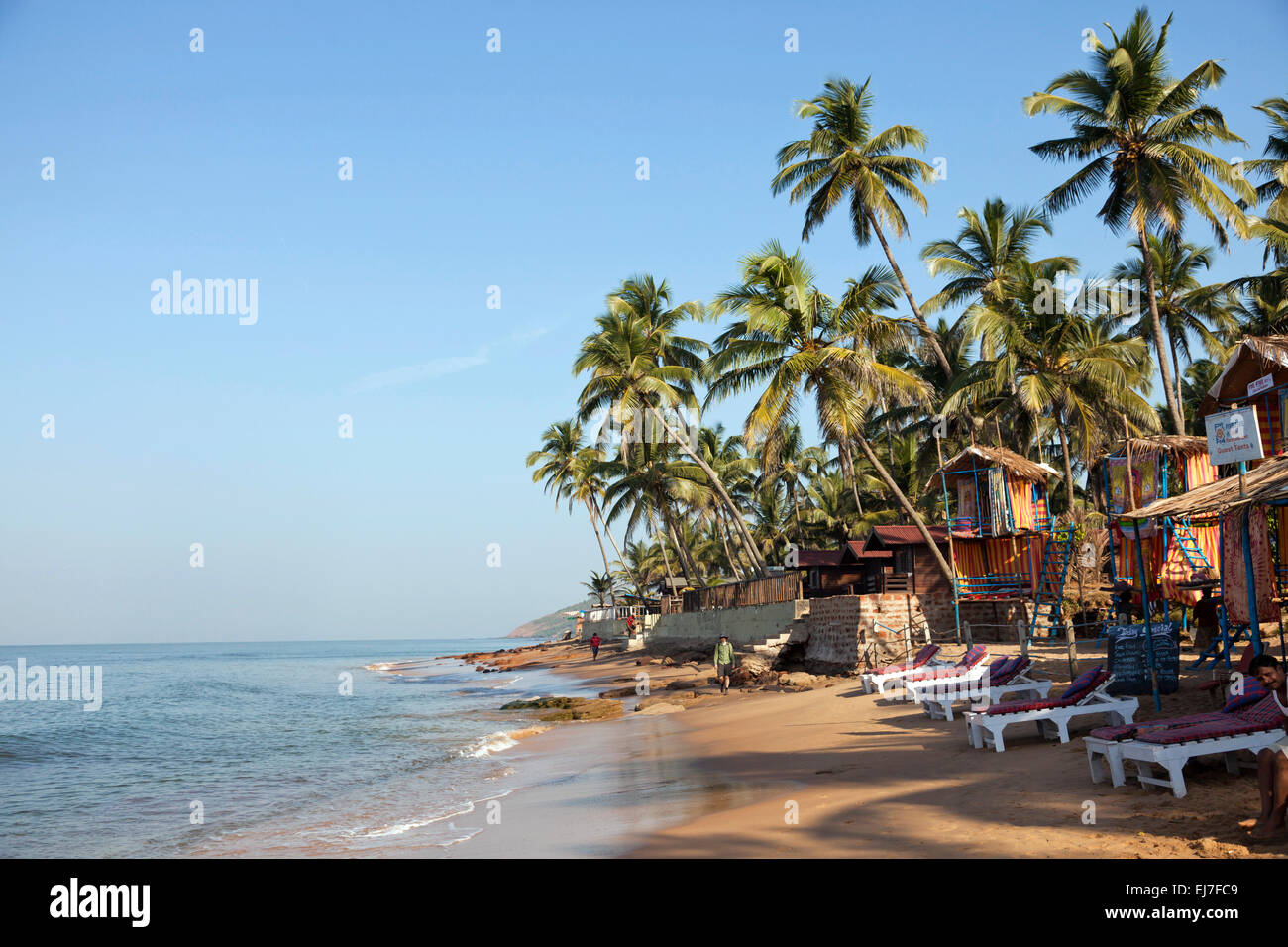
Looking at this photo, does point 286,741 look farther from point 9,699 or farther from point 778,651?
point 9,699

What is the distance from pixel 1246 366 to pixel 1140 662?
5.80 m

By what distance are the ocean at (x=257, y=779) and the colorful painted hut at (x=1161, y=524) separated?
1218cm

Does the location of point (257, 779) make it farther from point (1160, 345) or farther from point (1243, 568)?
point (1160, 345)

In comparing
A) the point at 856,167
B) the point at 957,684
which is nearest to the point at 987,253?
Answer: the point at 856,167

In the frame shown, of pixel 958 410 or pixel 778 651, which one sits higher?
pixel 958 410

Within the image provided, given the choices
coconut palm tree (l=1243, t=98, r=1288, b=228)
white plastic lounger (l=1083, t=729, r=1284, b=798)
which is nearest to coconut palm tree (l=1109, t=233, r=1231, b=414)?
coconut palm tree (l=1243, t=98, r=1288, b=228)

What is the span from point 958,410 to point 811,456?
21.5 meters

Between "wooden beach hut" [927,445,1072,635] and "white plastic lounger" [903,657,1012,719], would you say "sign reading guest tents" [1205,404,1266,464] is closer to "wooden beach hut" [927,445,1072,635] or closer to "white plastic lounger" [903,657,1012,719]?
"white plastic lounger" [903,657,1012,719]

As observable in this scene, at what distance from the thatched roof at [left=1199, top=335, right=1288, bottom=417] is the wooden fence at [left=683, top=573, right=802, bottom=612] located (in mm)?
15873

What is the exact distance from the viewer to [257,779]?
16625 mm

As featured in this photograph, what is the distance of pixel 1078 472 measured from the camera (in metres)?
42.9
